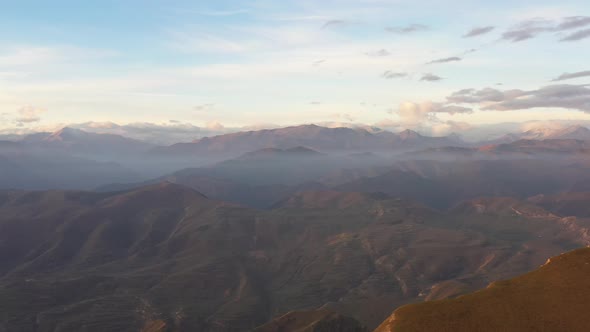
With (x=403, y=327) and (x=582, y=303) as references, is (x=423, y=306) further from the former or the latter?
(x=582, y=303)

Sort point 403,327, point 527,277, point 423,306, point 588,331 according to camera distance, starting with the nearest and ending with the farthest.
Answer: point 588,331 → point 403,327 → point 423,306 → point 527,277

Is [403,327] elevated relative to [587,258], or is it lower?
lower

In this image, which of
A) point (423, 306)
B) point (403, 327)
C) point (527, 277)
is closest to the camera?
point (403, 327)

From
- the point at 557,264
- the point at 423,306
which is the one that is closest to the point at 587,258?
the point at 557,264

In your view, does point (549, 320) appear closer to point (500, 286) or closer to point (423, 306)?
point (500, 286)

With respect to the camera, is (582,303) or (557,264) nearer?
(582,303)

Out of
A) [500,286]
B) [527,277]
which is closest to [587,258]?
[527,277]
